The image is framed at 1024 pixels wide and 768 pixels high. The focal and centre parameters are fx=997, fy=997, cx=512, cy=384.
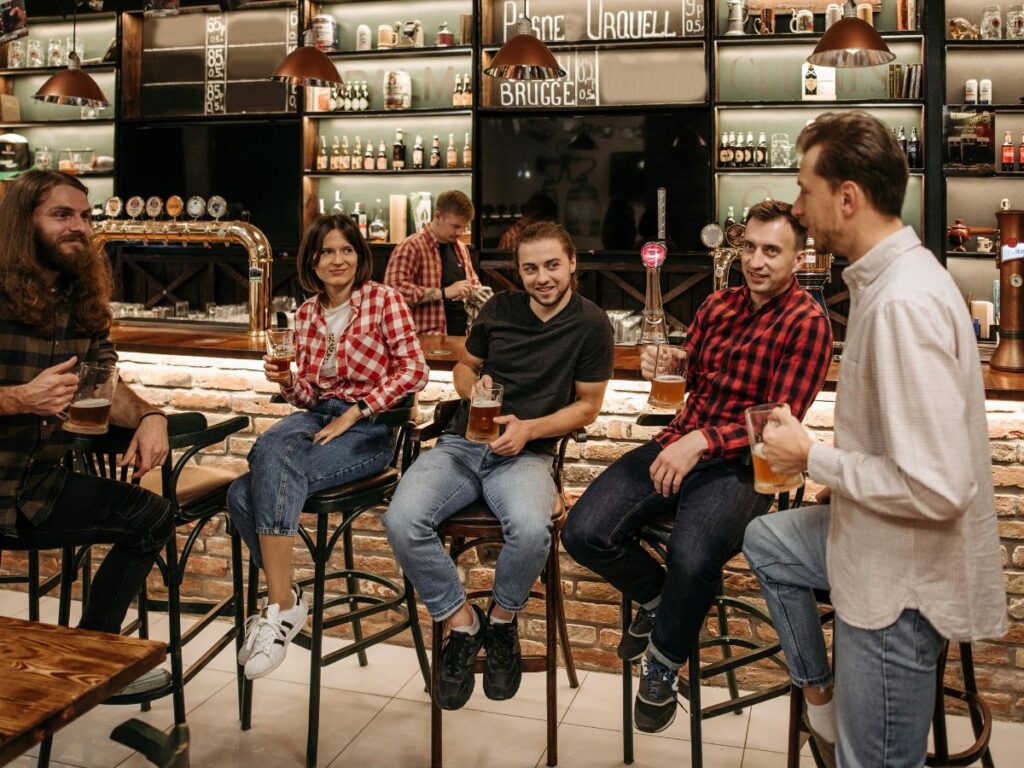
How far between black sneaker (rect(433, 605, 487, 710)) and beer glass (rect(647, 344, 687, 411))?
0.74 metres

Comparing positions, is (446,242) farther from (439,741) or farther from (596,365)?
(439,741)

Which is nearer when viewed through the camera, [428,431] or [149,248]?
[428,431]

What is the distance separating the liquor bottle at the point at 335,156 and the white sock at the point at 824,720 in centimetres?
488

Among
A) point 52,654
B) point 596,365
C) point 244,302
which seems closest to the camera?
point 52,654

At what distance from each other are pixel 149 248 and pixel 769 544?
558 cm

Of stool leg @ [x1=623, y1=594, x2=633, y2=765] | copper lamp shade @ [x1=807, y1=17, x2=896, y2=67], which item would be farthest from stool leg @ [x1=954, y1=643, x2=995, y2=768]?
copper lamp shade @ [x1=807, y1=17, x2=896, y2=67]

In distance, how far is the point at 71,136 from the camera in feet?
22.4

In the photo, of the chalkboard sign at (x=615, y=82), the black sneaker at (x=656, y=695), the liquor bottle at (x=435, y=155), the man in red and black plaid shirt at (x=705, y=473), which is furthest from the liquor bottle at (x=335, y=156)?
the black sneaker at (x=656, y=695)

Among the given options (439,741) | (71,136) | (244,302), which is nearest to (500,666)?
(439,741)

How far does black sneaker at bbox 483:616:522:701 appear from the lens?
2408mm

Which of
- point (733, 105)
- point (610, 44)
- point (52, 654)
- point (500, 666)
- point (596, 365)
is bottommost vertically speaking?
point (500, 666)

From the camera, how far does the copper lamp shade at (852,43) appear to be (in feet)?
13.1

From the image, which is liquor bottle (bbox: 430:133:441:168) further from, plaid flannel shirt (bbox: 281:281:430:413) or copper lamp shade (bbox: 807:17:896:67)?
plaid flannel shirt (bbox: 281:281:430:413)

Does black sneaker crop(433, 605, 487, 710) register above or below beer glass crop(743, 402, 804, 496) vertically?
below
